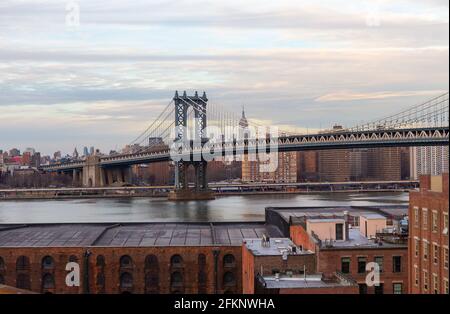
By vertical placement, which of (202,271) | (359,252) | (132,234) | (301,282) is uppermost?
(359,252)

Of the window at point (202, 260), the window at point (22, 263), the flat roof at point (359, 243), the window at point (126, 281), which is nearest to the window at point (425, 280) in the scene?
the flat roof at point (359, 243)

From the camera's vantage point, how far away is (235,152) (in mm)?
44719

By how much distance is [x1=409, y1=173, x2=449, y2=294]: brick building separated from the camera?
360 inches

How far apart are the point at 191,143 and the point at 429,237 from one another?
40.4 m

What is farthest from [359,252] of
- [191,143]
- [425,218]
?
[191,143]

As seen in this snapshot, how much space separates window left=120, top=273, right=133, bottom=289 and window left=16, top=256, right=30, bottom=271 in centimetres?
163

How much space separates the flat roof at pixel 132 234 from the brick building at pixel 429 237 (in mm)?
5324

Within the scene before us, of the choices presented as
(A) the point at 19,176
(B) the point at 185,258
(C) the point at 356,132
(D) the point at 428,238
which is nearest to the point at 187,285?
(B) the point at 185,258

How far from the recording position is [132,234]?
1675cm

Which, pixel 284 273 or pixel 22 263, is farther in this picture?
pixel 22 263

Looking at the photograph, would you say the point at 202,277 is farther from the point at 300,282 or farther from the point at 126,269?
the point at 300,282

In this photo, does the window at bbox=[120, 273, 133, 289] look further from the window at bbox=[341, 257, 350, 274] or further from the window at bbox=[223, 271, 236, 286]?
the window at bbox=[341, 257, 350, 274]

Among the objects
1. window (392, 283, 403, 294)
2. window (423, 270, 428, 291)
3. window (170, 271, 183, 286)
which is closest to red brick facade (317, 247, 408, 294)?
window (392, 283, 403, 294)

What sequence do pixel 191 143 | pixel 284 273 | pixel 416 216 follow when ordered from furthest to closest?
pixel 191 143, pixel 284 273, pixel 416 216
